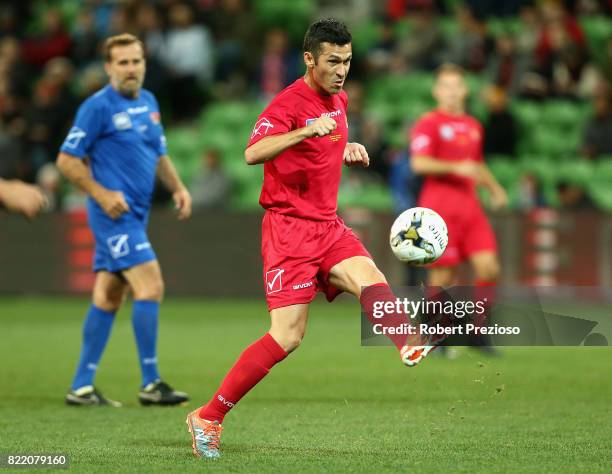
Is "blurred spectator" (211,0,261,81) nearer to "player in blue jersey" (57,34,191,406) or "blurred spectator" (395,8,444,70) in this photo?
"blurred spectator" (395,8,444,70)

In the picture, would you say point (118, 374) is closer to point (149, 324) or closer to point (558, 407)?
point (149, 324)

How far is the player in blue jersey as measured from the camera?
26.6 ft

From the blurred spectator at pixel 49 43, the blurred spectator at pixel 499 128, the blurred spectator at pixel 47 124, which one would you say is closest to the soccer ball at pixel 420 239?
the blurred spectator at pixel 499 128

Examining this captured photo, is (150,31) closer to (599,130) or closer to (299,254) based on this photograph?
(599,130)

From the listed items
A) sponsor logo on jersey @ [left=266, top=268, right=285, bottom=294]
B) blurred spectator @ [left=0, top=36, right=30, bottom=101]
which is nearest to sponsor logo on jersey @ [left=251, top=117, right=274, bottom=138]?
sponsor logo on jersey @ [left=266, top=268, right=285, bottom=294]

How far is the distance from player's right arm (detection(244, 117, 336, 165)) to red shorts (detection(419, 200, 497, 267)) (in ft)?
14.6

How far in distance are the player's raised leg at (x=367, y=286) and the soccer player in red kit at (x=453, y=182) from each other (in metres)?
4.02

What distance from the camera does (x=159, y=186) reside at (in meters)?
16.3

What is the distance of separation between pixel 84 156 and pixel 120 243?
59cm

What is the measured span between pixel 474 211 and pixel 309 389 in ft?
8.41

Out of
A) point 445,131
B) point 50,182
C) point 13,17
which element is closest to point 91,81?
point 50,182

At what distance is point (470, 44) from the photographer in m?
17.5

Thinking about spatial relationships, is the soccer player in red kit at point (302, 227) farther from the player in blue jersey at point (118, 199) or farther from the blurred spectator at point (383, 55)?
the blurred spectator at point (383, 55)

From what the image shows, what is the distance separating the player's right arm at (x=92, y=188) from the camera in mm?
8031
